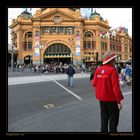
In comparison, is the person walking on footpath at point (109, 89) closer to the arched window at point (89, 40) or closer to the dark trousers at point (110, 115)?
the dark trousers at point (110, 115)

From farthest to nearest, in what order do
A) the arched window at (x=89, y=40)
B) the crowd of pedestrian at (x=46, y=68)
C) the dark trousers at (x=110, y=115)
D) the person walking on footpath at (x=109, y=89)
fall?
the arched window at (x=89, y=40) → the crowd of pedestrian at (x=46, y=68) → the dark trousers at (x=110, y=115) → the person walking on footpath at (x=109, y=89)

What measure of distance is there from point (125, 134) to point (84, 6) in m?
2.28

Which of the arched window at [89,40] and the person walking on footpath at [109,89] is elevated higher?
the arched window at [89,40]

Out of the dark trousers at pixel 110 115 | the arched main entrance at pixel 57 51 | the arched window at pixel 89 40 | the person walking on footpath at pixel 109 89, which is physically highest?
the arched window at pixel 89 40

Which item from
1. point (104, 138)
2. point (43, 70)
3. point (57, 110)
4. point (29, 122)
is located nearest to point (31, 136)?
point (104, 138)

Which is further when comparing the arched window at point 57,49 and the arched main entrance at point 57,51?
the arched window at point 57,49

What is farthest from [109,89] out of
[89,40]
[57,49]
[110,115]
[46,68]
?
[89,40]

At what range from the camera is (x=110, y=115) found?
5.26m

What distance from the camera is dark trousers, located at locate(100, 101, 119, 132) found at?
5203mm

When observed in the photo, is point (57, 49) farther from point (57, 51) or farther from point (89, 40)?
point (89, 40)

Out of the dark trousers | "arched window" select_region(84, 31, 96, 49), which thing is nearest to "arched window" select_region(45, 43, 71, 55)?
"arched window" select_region(84, 31, 96, 49)

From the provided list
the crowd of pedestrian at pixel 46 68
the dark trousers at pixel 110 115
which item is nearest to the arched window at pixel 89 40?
the crowd of pedestrian at pixel 46 68

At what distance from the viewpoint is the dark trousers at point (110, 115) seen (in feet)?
17.1

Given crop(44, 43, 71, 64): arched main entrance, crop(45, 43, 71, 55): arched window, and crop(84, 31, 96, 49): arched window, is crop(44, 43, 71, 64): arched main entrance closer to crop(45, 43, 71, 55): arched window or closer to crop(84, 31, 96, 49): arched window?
crop(45, 43, 71, 55): arched window
